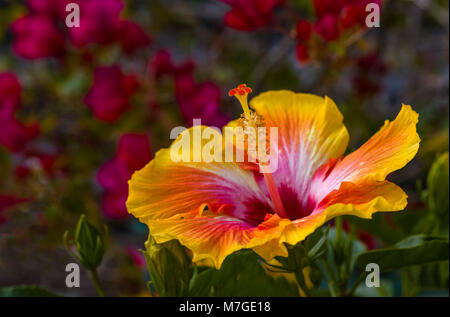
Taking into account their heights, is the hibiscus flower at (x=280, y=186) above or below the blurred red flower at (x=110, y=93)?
below

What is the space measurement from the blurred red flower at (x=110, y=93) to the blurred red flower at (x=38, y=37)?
0.14 m

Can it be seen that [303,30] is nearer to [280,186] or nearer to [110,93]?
[280,186]

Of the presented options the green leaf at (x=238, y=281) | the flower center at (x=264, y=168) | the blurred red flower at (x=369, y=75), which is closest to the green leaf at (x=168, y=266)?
the green leaf at (x=238, y=281)

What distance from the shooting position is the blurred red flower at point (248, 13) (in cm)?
99

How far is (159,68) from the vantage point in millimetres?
1410

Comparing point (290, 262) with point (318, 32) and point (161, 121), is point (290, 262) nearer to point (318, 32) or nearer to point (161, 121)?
point (318, 32)

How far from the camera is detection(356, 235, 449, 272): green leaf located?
684mm

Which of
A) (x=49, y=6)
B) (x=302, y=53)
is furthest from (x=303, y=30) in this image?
(x=49, y=6)

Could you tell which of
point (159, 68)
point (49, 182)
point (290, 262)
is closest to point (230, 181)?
point (290, 262)

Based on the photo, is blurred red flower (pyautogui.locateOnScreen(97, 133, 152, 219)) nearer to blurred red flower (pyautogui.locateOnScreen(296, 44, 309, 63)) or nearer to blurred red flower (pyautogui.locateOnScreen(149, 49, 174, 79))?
blurred red flower (pyautogui.locateOnScreen(149, 49, 174, 79))

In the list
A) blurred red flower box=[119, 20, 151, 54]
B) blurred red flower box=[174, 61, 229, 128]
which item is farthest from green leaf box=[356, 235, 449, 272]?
blurred red flower box=[119, 20, 151, 54]

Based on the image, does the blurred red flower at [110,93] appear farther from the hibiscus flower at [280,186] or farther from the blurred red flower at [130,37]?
the hibiscus flower at [280,186]

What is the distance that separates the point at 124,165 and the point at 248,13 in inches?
17.4
